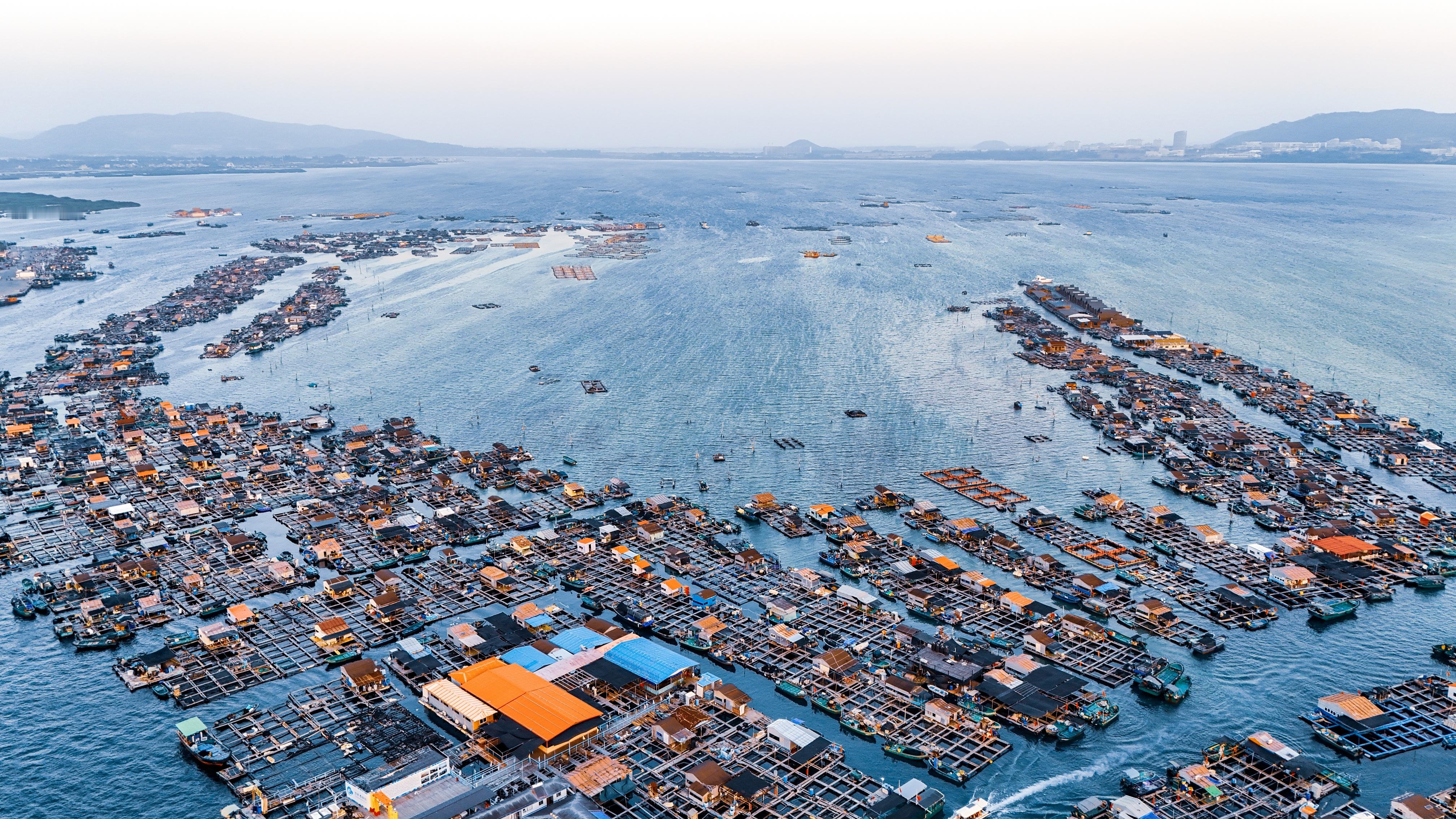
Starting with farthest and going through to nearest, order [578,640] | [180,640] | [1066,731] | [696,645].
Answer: [696,645], [180,640], [578,640], [1066,731]

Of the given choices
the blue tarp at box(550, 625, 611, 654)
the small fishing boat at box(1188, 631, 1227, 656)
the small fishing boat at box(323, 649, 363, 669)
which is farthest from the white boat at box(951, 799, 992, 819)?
the small fishing boat at box(323, 649, 363, 669)

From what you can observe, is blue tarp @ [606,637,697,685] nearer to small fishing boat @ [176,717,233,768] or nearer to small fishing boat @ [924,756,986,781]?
small fishing boat @ [924,756,986,781]

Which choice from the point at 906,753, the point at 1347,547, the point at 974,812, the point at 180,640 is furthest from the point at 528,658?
the point at 1347,547

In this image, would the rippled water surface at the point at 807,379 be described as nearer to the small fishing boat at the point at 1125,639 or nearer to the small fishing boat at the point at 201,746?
the small fishing boat at the point at 201,746

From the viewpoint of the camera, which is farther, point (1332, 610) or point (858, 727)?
point (1332, 610)

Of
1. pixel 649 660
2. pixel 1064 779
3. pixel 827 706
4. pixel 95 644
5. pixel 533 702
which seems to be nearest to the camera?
pixel 1064 779

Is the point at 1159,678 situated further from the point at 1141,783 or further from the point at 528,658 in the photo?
the point at 528,658

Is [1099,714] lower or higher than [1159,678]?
lower
